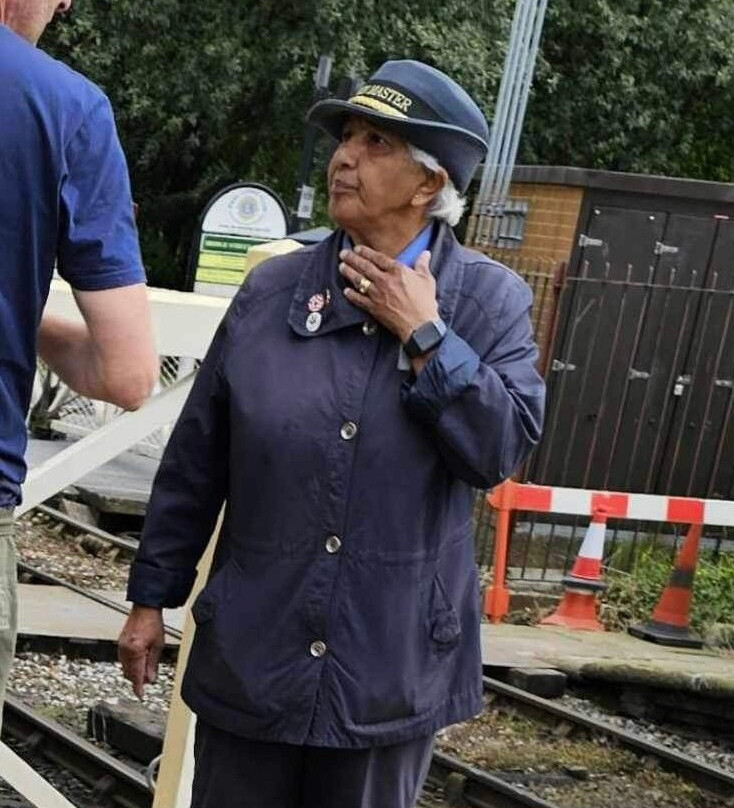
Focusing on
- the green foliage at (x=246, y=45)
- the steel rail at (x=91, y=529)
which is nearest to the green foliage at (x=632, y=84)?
the green foliage at (x=246, y=45)

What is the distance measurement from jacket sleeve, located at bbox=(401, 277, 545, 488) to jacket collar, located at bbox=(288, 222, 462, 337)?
89 mm

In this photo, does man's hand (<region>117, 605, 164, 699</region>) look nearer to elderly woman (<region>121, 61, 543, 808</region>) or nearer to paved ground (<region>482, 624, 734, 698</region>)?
elderly woman (<region>121, 61, 543, 808</region>)

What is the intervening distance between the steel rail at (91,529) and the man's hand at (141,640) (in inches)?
311

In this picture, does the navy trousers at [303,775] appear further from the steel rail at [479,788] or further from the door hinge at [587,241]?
the door hinge at [587,241]

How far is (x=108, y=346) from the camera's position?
271 cm

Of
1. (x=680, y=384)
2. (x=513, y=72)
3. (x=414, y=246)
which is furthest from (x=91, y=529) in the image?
(x=414, y=246)

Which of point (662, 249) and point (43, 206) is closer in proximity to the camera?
point (43, 206)

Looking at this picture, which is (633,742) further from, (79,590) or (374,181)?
(374,181)

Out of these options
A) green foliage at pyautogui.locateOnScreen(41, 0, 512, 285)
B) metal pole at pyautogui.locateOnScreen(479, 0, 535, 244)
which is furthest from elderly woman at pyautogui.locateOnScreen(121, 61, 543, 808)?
green foliage at pyautogui.locateOnScreen(41, 0, 512, 285)

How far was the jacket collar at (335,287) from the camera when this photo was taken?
309 centimetres

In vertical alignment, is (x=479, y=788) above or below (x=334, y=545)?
below

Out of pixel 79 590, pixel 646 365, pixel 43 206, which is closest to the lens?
pixel 43 206

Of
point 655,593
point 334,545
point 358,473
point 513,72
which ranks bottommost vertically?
point 655,593

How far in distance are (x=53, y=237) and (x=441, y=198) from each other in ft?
2.65
